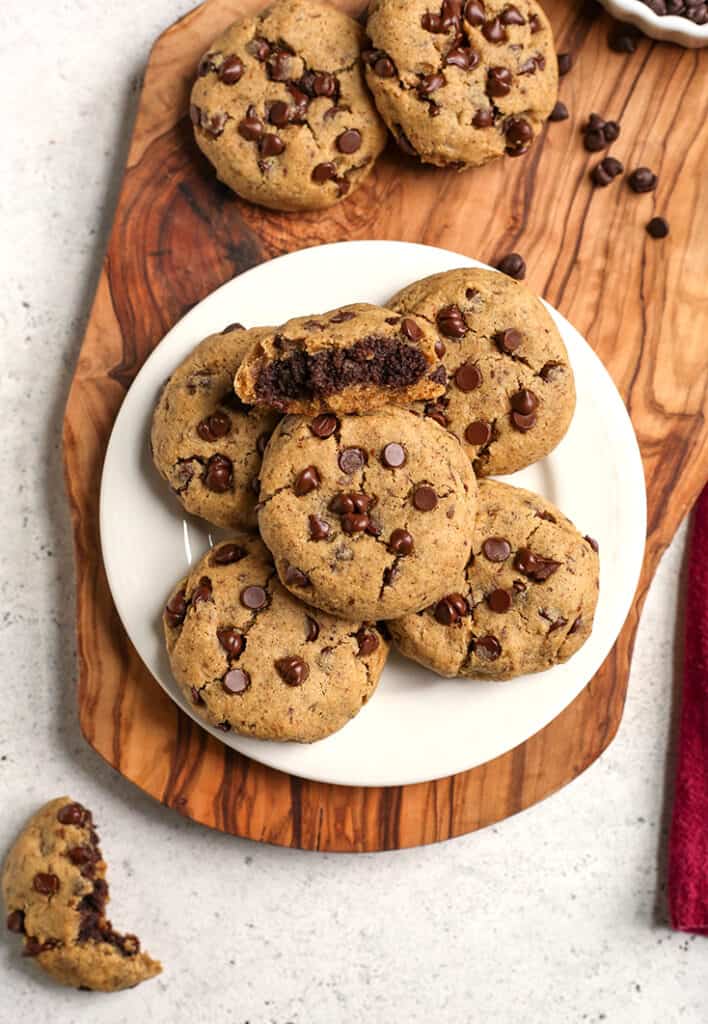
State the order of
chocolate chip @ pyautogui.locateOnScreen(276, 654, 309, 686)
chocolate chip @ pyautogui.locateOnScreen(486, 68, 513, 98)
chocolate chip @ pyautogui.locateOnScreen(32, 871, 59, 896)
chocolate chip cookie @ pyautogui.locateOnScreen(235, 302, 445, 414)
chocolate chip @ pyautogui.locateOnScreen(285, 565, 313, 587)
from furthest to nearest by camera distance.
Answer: chocolate chip @ pyautogui.locateOnScreen(32, 871, 59, 896)
chocolate chip @ pyautogui.locateOnScreen(486, 68, 513, 98)
chocolate chip @ pyautogui.locateOnScreen(276, 654, 309, 686)
chocolate chip @ pyautogui.locateOnScreen(285, 565, 313, 587)
chocolate chip cookie @ pyautogui.locateOnScreen(235, 302, 445, 414)

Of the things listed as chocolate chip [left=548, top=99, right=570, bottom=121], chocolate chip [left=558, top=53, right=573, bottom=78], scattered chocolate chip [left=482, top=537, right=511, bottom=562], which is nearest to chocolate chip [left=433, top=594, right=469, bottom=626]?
scattered chocolate chip [left=482, top=537, right=511, bottom=562]

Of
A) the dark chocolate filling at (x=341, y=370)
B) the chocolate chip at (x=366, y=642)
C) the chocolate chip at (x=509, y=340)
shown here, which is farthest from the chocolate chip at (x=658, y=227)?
the chocolate chip at (x=366, y=642)

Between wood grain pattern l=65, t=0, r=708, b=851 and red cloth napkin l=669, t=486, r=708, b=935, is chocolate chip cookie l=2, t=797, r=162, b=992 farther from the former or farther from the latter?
red cloth napkin l=669, t=486, r=708, b=935

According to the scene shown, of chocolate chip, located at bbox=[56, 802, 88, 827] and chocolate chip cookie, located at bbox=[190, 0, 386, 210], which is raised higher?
chocolate chip cookie, located at bbox=[190, 0, 386, 210]

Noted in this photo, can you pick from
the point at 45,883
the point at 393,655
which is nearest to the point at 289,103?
the point at 393,655

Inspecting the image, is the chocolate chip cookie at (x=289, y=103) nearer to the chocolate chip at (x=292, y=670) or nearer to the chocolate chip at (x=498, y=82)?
the chocolate chip at (x=498, y=82)

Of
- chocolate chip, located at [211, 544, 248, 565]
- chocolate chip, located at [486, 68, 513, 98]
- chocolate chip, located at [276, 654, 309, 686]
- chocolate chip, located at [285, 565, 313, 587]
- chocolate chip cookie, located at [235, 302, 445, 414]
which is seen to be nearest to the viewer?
chocolate chip cookie, located at [235, 302, 445, 414]

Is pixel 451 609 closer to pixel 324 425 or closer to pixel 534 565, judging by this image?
pixel 534 565
